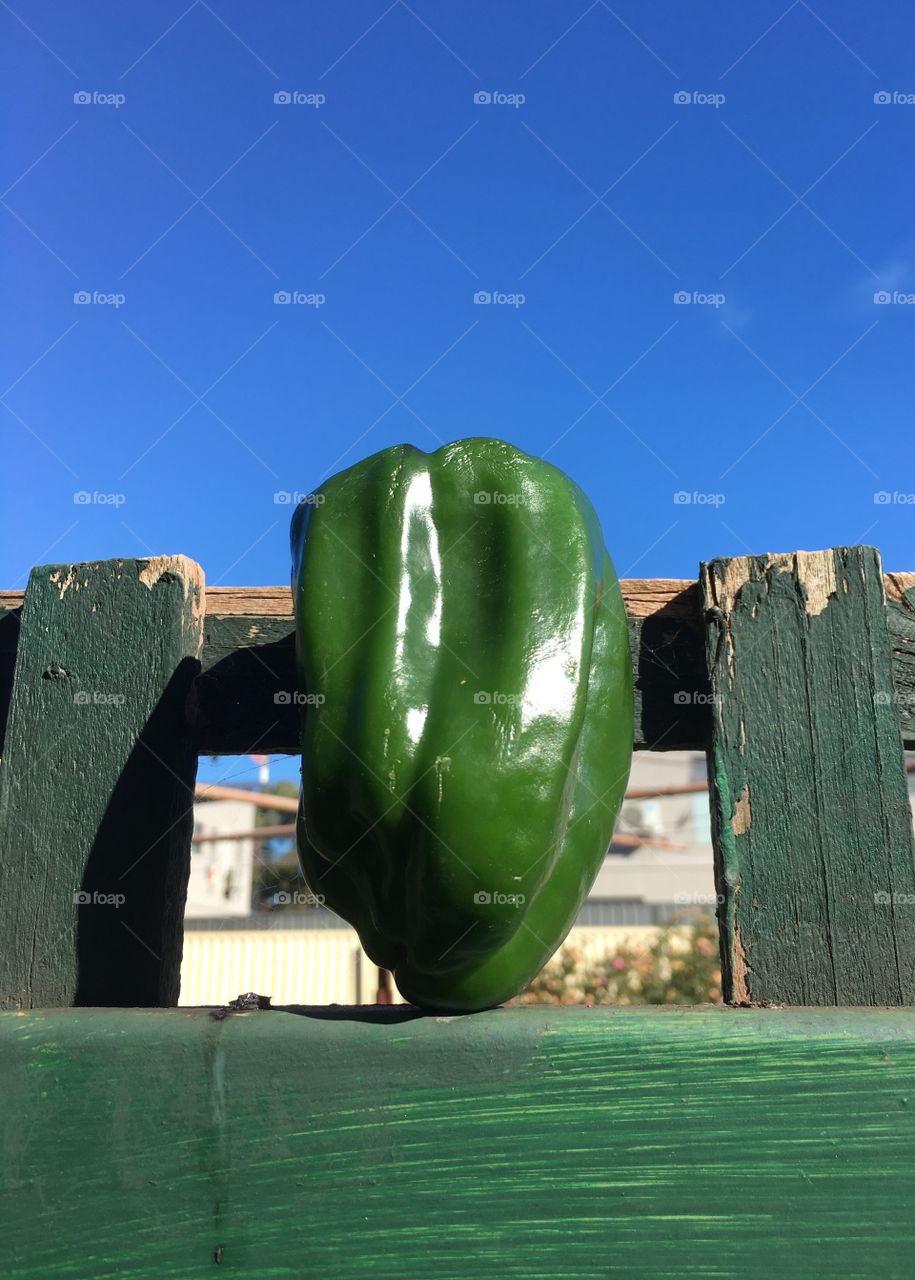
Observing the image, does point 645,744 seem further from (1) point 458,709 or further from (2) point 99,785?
(2) point 99,785

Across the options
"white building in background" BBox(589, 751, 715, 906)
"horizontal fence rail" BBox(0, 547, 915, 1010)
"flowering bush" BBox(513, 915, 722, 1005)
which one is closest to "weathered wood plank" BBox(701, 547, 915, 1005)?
"horizontal fence rail" BBox(0, 547, 915, 1010)

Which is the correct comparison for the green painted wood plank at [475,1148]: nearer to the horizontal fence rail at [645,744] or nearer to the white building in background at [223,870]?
the horizontal fence rail at [645,744]

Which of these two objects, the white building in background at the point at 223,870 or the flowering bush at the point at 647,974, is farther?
the white building in background at the point at 223,870

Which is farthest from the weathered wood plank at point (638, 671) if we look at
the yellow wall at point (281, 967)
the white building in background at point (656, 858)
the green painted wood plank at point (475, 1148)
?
the white building in background at point (656, 858)

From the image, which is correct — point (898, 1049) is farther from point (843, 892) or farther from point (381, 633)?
point (381, 633)

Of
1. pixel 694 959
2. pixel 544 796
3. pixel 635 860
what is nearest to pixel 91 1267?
pixel 544 796

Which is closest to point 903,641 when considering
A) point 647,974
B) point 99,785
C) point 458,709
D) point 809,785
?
point 809,785
